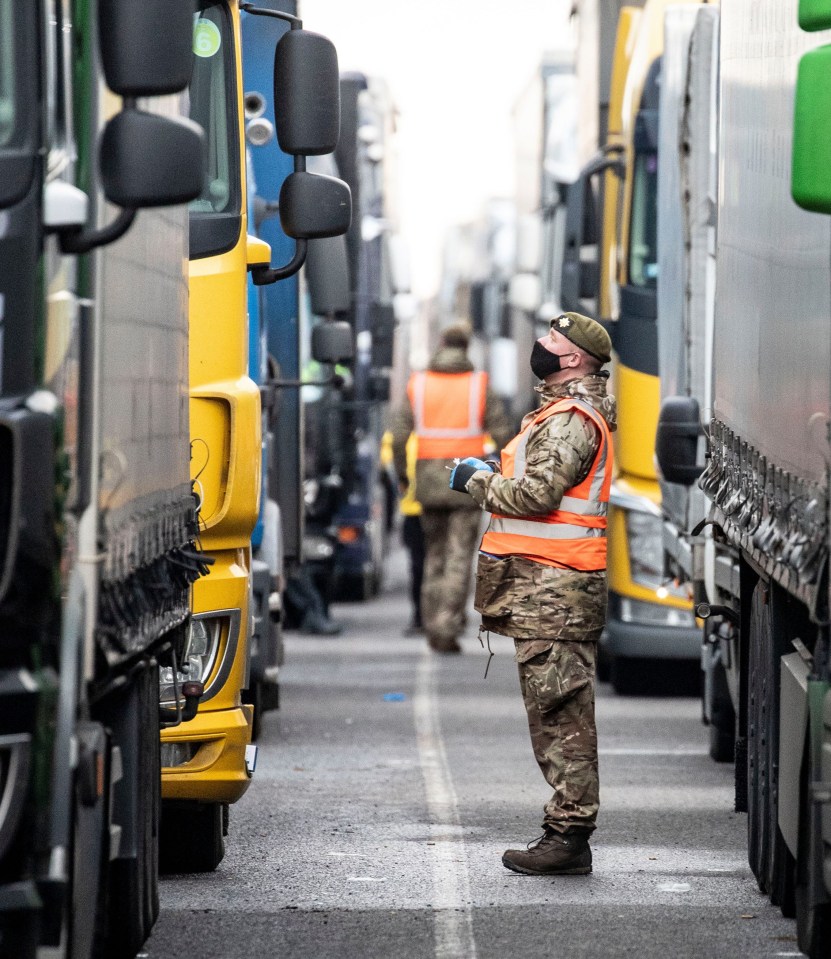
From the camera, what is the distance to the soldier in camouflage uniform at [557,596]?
7.69 meters

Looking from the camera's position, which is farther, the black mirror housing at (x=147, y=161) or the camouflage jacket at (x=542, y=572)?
the camouflage jacket at (x=542, y=572)

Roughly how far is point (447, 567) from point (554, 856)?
8.56 m

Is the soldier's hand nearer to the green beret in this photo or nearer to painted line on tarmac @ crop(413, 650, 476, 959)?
the green beret

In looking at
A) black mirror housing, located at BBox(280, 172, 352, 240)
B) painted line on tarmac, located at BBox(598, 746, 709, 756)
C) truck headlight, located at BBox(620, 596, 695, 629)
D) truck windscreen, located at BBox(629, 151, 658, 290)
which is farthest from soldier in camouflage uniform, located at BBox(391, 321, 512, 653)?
black mirror housing, located at BBox(280, 172, 352, 240)

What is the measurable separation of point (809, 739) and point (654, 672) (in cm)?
825

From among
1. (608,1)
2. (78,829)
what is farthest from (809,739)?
(608,1)

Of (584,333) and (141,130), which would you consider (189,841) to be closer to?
(584,333)

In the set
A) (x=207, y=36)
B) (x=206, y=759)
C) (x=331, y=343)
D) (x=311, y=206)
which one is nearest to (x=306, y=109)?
(x=311, y=206)

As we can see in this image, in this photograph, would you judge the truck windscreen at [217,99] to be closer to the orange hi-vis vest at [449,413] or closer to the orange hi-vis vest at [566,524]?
the orange hi-vis vest at [566,524]

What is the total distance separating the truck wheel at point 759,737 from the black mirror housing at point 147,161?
8.96ft

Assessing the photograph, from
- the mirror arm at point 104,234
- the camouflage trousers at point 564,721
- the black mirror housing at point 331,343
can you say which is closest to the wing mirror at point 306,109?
the camouflage trousers at point 564,721

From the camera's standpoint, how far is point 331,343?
13.0 metres

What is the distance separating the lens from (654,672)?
14.1 m

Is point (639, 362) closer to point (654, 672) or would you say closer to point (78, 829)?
point (654, 672)
